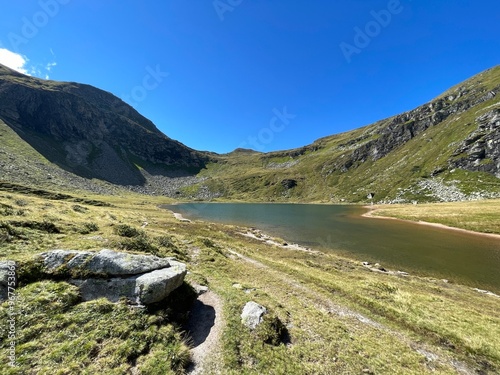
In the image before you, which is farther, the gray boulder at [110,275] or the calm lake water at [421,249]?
the calm lake water at [421,249]

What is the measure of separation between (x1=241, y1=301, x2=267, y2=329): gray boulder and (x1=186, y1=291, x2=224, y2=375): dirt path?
4.68 feet

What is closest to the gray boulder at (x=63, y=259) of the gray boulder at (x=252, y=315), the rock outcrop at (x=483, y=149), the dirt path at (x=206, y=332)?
the dirt path at (x=206, y=332)

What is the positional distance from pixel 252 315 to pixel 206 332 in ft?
9.38

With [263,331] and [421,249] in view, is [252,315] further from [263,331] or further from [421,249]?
[421,249]

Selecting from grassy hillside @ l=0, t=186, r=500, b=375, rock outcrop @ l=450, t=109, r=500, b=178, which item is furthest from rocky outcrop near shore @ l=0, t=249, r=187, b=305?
rock outcrop @ l=450, t=109, r=500, b=178

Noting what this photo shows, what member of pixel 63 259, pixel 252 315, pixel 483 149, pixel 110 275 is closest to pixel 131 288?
pixel 110 275

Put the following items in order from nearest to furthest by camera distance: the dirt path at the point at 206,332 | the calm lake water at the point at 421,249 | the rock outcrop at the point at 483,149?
the dirt path at the point at 206,332 → the calm lake water at the point at 421,249 → the rock outcrop at the point at 483,149

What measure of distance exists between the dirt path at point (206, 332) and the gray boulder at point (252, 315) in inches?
56.1

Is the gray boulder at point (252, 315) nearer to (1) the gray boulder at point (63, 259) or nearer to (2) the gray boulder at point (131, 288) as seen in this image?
(2) the gray boulder at point (131, 288)

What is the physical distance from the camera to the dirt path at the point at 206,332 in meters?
9.73

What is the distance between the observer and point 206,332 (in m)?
12.1

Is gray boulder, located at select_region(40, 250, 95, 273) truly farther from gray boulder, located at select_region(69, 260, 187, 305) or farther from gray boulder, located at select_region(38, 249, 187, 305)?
gray boulder, located at select_region(69, 260, 187, 305)

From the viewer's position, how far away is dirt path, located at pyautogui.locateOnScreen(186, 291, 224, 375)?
9727 millimetres

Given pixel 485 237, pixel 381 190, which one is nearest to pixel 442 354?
pixel 485 237
